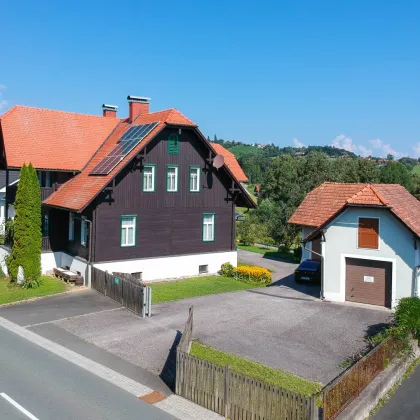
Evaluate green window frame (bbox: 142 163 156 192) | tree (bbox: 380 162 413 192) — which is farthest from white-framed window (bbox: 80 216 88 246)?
tree (bbox: 380 162 413 192)

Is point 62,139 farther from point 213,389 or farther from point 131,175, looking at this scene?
point 213,389

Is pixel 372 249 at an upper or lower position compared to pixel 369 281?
upper

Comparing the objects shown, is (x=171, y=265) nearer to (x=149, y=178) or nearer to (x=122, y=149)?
(x=149, y=178)

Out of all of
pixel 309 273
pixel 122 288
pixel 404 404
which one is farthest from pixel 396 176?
pixel 404 404

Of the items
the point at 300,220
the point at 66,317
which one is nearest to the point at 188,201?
the point at 300,220

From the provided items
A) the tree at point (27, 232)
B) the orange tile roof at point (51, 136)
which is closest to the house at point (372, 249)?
the tree at point (27, 232)

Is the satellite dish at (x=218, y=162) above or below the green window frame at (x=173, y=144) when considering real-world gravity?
below

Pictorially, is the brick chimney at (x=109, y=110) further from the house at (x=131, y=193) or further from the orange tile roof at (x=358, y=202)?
the orange tile roof at (x=358, y=202)
